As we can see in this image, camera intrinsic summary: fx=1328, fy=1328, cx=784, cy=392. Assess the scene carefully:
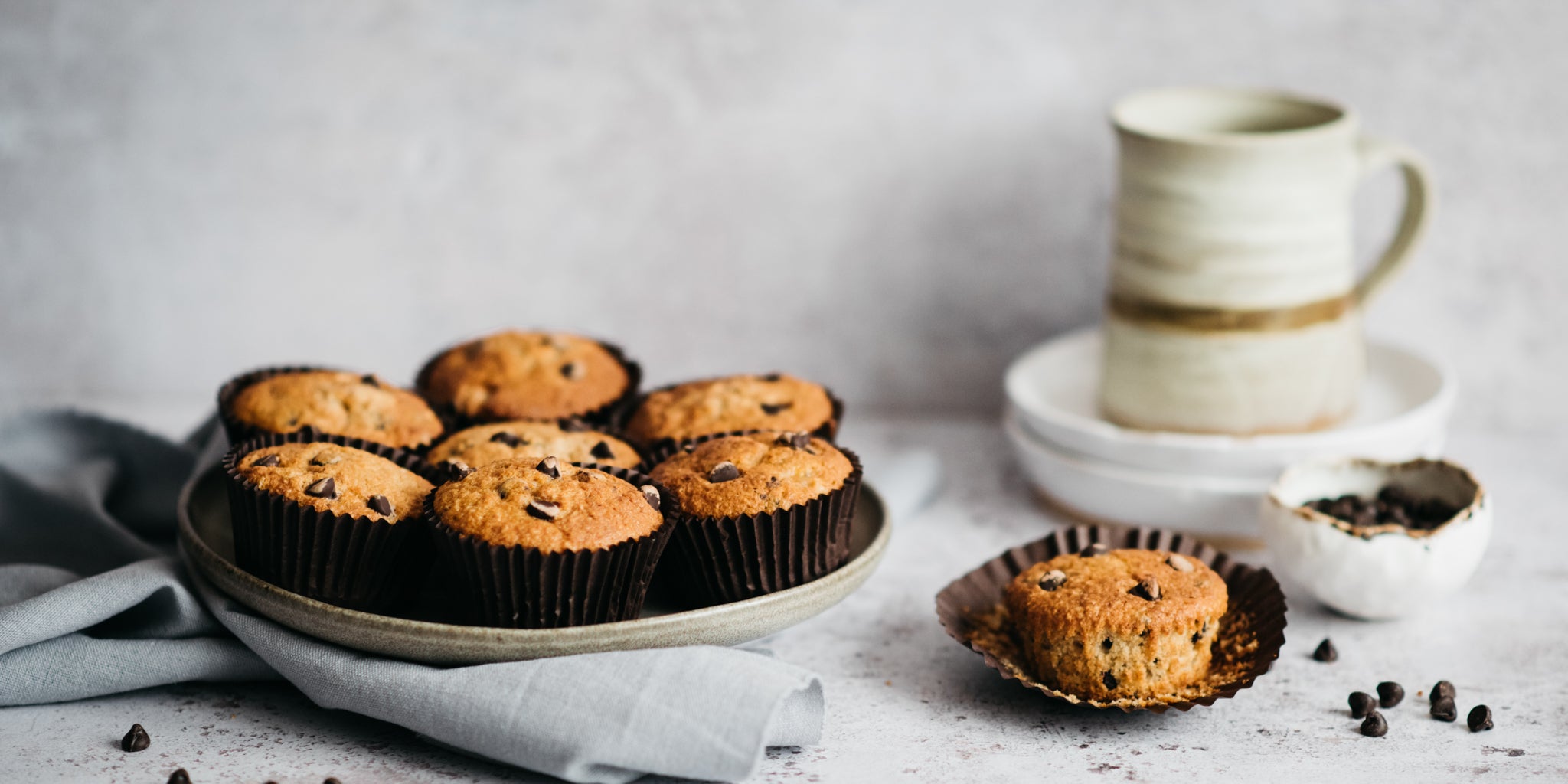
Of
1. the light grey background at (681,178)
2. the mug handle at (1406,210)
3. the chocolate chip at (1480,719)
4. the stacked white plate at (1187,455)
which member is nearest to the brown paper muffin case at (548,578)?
the stacked white plate at (1187,455)

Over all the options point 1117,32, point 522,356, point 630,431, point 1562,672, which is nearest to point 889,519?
point 630,431

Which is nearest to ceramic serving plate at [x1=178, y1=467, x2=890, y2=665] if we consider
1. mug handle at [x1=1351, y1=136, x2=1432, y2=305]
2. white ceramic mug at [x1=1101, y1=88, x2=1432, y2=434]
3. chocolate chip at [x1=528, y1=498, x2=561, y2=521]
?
chocolate chip at [x1=528, y1=498, x2=561, y2=521]

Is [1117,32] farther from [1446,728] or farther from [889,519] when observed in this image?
[1446,728]

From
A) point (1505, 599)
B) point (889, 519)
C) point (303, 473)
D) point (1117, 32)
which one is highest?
point (1117, 32)

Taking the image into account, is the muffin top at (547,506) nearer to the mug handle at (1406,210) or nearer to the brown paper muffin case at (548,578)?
the brown paper muffin case at (548,578)

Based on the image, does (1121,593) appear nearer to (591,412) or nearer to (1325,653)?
(1325,653)

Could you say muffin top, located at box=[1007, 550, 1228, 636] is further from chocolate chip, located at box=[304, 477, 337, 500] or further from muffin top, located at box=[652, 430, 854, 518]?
chocolate chip, located at box=[304, 477, 337, 500]
